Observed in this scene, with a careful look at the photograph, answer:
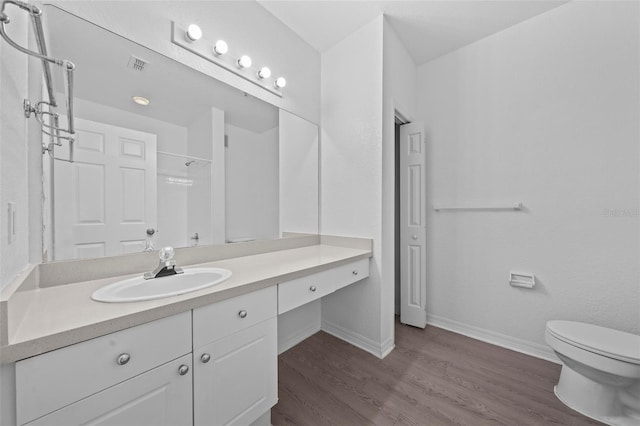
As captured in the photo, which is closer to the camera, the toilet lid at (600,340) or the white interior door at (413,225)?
the toilet lid at (600,340)

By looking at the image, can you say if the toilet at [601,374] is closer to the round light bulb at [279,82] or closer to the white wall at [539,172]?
the white wall at [539,172]

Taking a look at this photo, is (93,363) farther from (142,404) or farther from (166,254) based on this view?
(166,254)

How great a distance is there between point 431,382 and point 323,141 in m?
1.92

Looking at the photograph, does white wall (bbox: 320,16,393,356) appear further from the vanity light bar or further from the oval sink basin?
the oval sink basin

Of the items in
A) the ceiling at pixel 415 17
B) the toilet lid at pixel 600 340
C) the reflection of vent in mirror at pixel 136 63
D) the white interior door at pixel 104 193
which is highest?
the ceiling at pixel 415 17

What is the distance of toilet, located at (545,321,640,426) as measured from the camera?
4.02 feet

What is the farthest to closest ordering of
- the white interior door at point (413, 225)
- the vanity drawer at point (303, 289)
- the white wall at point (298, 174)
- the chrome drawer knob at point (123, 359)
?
the white interior door at point (413, 225)
the white wall at point (298, 174)
the vanity drawer at point (303, 289)
the chrome drawer knob at point (123, 359)

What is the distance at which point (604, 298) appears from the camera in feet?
5.36

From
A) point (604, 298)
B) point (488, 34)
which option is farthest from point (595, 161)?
point (488, 34)

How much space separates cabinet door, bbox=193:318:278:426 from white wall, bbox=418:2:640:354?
178 cm

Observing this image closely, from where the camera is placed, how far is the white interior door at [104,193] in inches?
40.9

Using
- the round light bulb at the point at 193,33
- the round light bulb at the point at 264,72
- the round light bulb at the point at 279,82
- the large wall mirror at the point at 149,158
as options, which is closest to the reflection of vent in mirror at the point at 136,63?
the large wall mirror at the point at 149,158

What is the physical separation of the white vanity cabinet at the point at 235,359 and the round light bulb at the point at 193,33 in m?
1.37

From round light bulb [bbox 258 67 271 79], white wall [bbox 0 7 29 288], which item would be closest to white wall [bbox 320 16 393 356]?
round light bulb [bbox 258 67 271 79]
